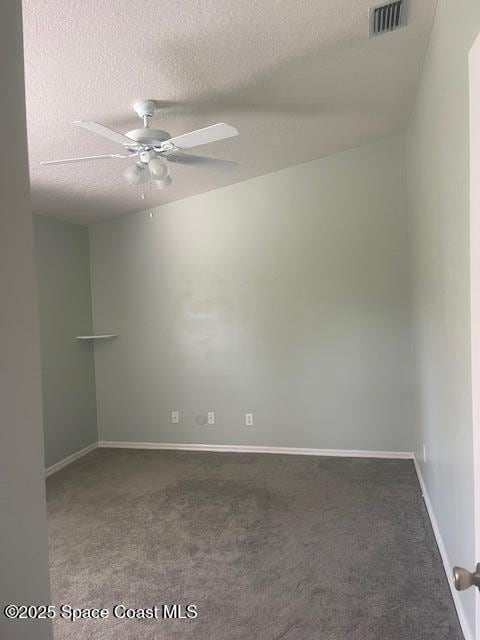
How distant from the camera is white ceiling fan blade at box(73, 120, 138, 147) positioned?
78.1 inches

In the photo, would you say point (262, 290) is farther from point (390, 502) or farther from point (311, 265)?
point (390, 502)

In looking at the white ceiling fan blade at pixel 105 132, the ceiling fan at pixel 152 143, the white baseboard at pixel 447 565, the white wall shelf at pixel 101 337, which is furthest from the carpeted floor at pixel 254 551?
the white ceiling fan blade at pixel 105 132

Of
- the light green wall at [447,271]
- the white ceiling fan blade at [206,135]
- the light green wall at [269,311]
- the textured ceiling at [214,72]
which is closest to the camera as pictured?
the light green wall at [447,271]

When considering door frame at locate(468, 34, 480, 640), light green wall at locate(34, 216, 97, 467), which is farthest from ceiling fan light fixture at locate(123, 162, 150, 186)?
door frame at locate(468, 34, 480, 640)

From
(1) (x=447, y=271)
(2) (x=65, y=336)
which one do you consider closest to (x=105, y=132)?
(1) (x=447, y=271)

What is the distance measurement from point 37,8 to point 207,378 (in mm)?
3470

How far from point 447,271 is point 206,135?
1.38 metres

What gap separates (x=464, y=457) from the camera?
5.74 ft

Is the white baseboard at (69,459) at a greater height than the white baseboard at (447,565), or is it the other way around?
the white baseboard at (447,565)

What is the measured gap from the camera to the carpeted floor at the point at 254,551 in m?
2.08

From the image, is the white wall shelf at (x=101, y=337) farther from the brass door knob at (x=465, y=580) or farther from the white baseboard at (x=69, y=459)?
the brass door knob at (x=465, y=580)

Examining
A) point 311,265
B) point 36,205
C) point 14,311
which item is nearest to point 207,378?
point 311,265

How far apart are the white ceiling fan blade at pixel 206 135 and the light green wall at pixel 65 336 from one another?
2.17 meters

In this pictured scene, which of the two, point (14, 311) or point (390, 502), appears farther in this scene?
point (390, 502)
